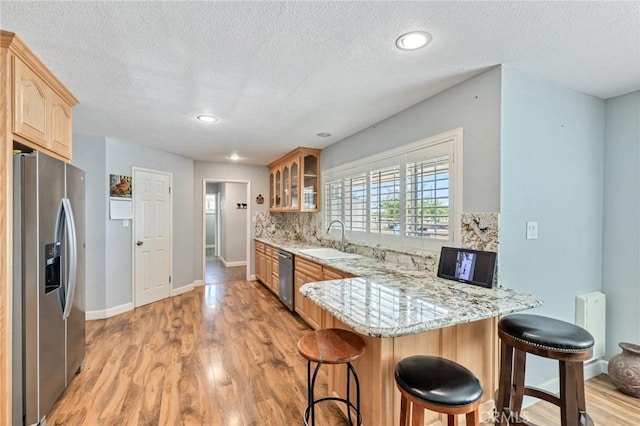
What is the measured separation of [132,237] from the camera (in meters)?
4.14

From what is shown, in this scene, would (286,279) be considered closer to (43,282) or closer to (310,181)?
(310,181)

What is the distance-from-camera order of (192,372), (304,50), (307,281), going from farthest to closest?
1. (307,281)
2. (192,372)
3. (304,50)

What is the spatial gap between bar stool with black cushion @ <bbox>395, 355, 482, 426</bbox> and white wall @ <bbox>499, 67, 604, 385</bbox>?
0.92 metres

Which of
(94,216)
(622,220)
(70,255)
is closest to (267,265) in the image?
(94,216)

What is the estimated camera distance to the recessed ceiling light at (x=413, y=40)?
5.06 ft

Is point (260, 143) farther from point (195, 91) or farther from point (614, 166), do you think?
point (614, 166)

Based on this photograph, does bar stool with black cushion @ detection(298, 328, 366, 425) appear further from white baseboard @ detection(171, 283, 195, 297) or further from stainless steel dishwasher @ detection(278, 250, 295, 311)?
white baseboard @ detection(171, 283, 195, 297)

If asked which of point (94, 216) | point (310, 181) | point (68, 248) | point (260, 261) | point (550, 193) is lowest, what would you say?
point (260, 261)

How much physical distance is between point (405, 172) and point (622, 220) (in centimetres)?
176

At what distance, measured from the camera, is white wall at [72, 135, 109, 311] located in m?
3.71

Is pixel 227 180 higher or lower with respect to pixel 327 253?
higher

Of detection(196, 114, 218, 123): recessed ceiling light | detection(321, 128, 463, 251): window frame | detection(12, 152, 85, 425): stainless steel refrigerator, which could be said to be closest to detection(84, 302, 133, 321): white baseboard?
detection(12, 152, 85, 425): stainless steel refrigerator

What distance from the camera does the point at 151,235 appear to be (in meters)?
4.44

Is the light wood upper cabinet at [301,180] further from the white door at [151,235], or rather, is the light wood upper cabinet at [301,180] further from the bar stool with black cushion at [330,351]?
the bar stool with black cushion at [330,351]
